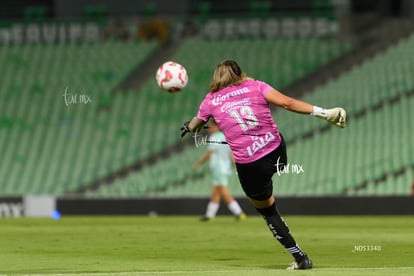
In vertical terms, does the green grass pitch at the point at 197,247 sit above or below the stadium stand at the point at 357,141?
below

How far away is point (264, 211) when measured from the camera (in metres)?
12.9

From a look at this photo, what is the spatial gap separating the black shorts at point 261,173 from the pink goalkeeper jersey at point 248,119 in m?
0.06

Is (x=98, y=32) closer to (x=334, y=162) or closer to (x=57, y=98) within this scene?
(x=57, y=98)

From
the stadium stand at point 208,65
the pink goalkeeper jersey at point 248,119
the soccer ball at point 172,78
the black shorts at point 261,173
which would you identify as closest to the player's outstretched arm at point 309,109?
the pink goalkeeper jersey at point 248,119

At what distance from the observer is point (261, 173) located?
494 inches

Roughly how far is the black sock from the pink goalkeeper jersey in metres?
0.72

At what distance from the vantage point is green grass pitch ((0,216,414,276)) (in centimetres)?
1282

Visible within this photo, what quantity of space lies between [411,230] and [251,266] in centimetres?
863

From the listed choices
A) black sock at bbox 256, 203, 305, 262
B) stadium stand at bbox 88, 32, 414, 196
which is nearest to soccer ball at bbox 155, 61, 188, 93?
black sock at bbox 256, 203, 305, 262

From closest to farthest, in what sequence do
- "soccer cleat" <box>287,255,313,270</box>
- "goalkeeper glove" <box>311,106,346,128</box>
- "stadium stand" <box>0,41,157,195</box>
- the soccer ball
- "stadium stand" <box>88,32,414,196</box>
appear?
"goalkeeper glove" <box>311,106,346,128</box> < "soccer cleat" <box>287,255,313,270</box> < the soccer ball < "stadium stand" <box>88,32,414,196</box> < "stadium stand" <box>0,41,157,195</box>

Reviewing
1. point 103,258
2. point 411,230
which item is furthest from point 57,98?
point 103,258

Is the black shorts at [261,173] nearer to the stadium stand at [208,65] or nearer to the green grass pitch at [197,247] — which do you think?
the green grass pitch at [197,247]

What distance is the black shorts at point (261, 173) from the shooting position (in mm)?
12547

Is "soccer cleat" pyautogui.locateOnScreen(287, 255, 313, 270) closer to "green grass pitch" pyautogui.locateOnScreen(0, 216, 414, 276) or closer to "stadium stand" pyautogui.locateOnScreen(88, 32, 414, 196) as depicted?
"green grass pitch" pyautogui.locateOnScreen(0, 216, 414, 276)
